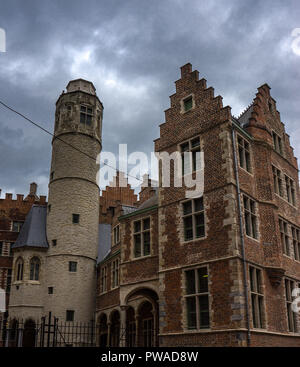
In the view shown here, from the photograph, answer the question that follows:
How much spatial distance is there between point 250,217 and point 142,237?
5.77 m

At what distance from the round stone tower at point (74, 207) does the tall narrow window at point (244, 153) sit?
13594 millimetres

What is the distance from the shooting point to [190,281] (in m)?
18.9

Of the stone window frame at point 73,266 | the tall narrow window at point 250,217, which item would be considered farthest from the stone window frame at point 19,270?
the tall narrow window at point 250,217

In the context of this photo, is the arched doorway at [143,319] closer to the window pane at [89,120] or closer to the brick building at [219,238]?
the brick building at [219,238]

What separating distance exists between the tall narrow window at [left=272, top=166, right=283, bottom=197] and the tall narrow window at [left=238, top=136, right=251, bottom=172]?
84.9 inches

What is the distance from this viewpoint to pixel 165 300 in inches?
762

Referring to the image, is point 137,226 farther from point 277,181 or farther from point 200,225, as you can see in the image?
point 277,181

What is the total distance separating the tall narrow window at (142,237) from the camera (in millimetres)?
21844

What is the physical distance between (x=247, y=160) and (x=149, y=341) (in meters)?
11.1

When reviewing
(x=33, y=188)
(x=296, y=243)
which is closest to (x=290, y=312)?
(x=296, y=243)

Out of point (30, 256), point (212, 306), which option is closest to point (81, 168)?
point (30, 256)

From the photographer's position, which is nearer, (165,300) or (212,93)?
(165,300)

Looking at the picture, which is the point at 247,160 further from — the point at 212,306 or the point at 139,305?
the point at 139,305

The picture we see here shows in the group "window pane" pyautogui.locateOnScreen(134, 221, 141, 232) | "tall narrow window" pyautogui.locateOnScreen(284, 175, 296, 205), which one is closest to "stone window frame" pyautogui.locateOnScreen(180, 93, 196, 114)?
"window pane" pyautogui.locateOnScreen(134, 221, 141, 232)
